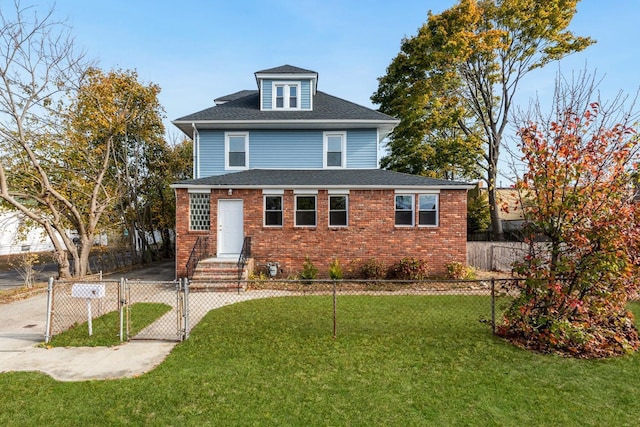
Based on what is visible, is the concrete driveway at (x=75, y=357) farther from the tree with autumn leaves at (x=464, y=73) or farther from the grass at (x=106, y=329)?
the tree with autumn leaves at (x=464, y=73)

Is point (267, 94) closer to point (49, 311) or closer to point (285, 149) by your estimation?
point (285, 149)

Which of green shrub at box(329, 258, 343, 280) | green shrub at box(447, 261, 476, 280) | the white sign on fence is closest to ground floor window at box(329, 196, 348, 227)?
green shrub at box(329, 258, 343, 280)

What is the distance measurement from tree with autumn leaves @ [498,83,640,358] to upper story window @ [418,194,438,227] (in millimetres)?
7000

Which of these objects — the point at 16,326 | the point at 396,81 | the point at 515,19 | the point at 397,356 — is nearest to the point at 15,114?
the point at 16,326

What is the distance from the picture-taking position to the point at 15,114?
38.6ft

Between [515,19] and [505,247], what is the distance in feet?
43.7

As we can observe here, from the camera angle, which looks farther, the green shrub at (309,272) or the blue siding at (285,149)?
the blue siding at (285,149)

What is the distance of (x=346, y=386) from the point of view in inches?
176

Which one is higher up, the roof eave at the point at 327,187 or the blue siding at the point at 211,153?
the blue siding at the point at 211,153

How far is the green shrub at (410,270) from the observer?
40.7 ft

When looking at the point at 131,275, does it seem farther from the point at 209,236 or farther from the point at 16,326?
the point at 16,326

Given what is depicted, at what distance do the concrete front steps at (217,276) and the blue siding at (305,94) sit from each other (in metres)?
8.40

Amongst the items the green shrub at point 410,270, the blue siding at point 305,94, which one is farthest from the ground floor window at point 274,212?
the blue siding at point 305,94

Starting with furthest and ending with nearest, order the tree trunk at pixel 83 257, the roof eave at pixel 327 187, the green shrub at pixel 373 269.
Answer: the tree trunk at pixel 83 257, the roof eave at pixel 327 187, the green shrub at pixel 373 269
